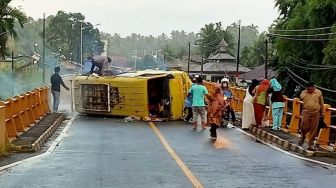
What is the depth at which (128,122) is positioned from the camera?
22.6 m

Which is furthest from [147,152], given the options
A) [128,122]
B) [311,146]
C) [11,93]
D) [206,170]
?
[11,93]

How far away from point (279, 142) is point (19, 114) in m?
7.01

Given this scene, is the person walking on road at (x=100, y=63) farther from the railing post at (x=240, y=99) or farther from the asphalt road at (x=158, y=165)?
the asphalt road at (x=158, y=165)

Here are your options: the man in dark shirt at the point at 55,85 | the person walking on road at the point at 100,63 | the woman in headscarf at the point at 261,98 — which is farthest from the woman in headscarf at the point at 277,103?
the man in dark shirt at the point at 55,85

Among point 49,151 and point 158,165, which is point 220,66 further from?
point 158,165

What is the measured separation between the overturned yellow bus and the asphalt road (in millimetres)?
5408

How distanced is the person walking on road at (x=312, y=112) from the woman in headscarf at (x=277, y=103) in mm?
3738

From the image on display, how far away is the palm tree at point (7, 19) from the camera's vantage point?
43938 millimetres

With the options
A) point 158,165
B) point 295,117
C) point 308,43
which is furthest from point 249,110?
point 308,43

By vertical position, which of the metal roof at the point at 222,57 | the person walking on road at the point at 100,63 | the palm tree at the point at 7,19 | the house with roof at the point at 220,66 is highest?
the palm tree at the point at 7,19

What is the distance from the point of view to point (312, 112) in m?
14.9

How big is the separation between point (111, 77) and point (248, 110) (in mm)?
6447

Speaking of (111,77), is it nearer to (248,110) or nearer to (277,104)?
(248,110)

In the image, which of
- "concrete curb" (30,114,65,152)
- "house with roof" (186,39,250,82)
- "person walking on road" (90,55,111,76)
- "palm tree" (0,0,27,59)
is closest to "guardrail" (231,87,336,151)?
"person walking on road" (90,55,111,76)
